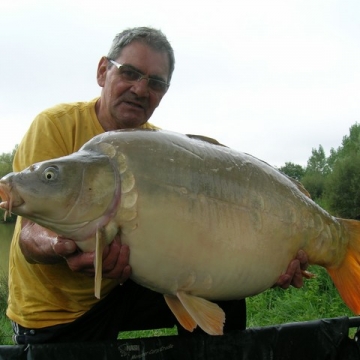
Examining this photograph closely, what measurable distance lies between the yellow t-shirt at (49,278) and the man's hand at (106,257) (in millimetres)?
317

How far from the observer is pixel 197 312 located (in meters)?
1.25

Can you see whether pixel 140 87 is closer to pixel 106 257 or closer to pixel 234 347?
pixel 106 257

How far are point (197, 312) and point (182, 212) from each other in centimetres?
25

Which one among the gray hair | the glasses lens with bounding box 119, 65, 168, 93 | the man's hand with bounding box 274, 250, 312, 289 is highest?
the gray hair

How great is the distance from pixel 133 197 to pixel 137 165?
83 mm

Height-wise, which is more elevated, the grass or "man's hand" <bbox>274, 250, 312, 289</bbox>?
"man's hand" <bbox>274, 250, 312, 289</bbox>

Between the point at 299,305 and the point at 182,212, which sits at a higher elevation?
the point at 182,212

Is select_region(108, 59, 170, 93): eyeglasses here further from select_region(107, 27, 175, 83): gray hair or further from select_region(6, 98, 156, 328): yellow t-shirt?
select_region(6, 98, 156, 328): yellow t-shirt

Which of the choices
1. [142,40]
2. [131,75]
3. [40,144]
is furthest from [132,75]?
[40,144]

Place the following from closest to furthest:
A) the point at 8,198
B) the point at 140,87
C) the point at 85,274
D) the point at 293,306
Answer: the point at 8,198 → the point at 85,274 → the point at 140,87 → the point at 293,306

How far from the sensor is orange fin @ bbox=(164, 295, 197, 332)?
128 cm

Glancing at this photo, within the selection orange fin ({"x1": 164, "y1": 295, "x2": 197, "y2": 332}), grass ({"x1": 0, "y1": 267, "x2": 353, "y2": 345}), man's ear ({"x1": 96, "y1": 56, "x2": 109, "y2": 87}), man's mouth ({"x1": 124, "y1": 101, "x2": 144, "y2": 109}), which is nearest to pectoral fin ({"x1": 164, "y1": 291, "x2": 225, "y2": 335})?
orange fin ({"x1": 164, "y1": 295, "x2": 197, "y2": 332})

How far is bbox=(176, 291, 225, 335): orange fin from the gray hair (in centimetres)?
85

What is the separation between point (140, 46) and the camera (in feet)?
5.52
